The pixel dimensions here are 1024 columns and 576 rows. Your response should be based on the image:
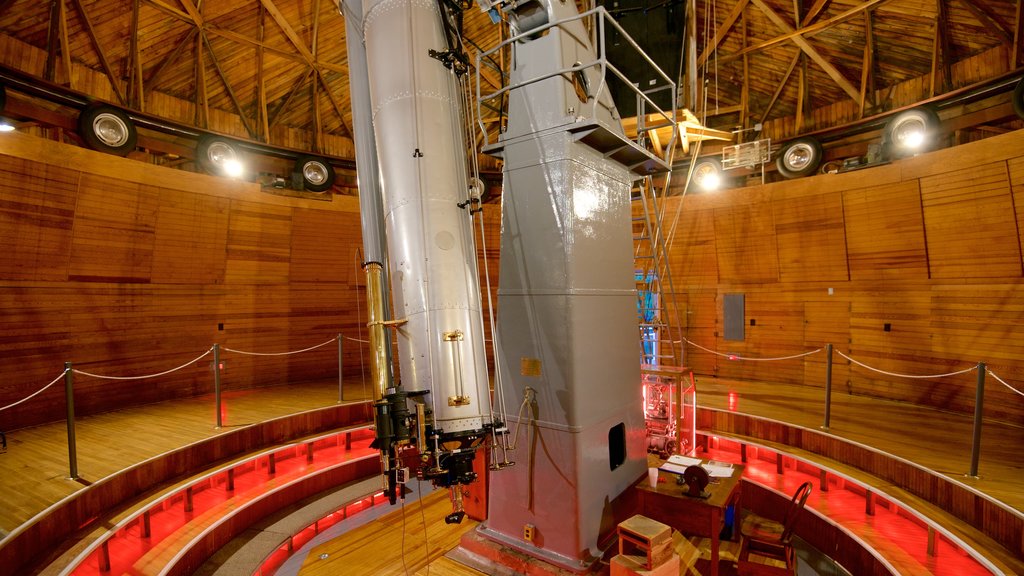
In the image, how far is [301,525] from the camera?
532 cm

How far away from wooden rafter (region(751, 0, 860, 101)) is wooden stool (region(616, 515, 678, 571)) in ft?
34.6

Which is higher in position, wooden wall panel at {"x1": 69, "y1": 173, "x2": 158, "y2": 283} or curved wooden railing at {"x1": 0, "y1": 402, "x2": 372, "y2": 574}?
wooden wall panel at {"x1": 69, "y1": 173, "x2": 158, "y2": 283}

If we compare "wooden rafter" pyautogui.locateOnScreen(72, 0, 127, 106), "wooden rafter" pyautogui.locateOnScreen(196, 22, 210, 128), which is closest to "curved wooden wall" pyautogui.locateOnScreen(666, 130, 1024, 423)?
"wooden rafter" pyautogui.locateOnScreen(196, 22, 210, 128)

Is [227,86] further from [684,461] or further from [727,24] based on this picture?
[684,461]

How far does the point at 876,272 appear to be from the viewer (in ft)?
26.0

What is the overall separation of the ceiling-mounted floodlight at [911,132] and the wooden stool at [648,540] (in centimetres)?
936

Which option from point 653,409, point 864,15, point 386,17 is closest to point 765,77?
point 864,15

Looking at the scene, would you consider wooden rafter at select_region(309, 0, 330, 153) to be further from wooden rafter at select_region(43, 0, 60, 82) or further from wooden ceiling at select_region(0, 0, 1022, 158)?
wooden rafter at select_region(43, 0, 60, 82)

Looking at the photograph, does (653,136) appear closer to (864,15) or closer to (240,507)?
(864,15)

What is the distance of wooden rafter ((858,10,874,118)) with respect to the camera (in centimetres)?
896

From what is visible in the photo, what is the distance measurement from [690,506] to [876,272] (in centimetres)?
683

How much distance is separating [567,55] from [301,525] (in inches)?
229

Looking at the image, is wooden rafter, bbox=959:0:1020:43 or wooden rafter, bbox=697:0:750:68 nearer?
wooden rafter, bbox=959:0:1020:43

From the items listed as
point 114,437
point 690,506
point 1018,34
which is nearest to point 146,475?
point 114,437
